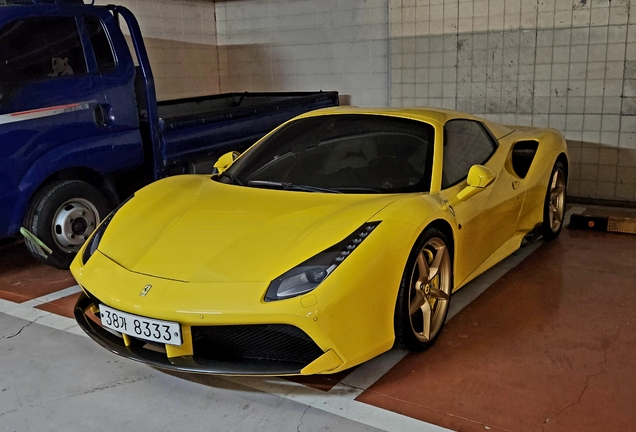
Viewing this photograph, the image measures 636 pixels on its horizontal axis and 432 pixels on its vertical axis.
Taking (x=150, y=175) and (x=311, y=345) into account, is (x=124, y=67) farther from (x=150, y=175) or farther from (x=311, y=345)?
(x=311, y=345)

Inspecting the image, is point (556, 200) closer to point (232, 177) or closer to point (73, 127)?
point (232, 177)

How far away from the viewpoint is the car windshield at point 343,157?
131 inches

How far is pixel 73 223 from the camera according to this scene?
4.58 metres

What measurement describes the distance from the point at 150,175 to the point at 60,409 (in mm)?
2764

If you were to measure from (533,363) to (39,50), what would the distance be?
12.6ft

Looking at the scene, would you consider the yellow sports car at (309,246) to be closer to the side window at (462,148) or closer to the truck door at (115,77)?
the side window at (462,148)

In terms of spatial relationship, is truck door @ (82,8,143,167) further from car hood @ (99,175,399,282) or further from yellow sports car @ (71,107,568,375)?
car hood @ (99,175,399,282)

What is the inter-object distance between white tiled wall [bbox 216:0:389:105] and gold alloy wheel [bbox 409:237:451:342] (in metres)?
4.74

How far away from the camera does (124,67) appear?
4.78 metres

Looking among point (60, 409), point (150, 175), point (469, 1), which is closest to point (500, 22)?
point (469, 1)

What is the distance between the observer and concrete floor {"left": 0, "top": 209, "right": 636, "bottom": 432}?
98.8 inches

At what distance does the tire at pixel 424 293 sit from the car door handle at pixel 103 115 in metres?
2.86

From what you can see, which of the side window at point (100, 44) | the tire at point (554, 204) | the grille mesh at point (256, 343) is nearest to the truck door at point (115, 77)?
the side window at point (100, 44)

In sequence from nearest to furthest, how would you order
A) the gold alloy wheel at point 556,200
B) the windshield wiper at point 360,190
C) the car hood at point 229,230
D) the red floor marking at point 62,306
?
the car hood at point 229,230 → the windshield wiper at point 360,190 → the red floor marking at point 62,306 → the gold alloy wheel at point 556,200
